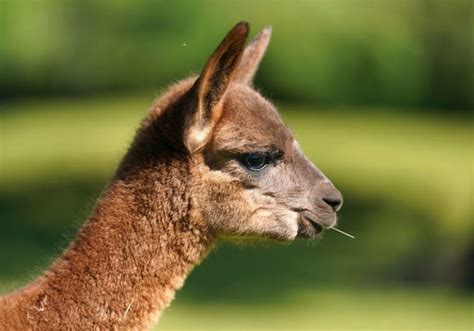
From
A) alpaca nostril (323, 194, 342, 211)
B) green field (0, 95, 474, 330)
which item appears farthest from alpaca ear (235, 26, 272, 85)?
green field (0, 95, 474, 330)

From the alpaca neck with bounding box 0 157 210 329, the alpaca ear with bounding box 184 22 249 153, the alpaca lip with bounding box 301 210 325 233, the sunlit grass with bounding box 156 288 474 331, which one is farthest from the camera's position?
the sunlit grass with bounding box 156 288 474 331

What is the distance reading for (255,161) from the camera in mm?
5090

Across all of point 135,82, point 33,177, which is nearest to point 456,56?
point 135,82

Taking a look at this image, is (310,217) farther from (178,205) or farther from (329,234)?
(329,234)

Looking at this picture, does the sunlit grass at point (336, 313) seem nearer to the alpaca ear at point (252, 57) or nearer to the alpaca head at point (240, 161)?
the alpaca ear at point (252, 57)

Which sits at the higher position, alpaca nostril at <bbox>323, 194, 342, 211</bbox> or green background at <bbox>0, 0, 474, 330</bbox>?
green background at <bbox>0, 0, 474, 330</bbox>

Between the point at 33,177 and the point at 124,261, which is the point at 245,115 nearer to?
the point at 124,261

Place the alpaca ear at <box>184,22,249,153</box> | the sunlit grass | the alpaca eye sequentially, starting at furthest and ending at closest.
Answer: the sunlit grass, the alpaca eye, the alpaca ear at <box>184,22,249,153</box>

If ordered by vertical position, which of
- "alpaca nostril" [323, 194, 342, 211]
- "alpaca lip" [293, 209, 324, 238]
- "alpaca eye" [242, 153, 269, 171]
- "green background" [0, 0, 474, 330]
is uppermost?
"green background" [0, 0, 474, 330]

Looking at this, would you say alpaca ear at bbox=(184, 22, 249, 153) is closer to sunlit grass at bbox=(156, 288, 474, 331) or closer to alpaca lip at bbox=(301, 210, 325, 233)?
alpaca lip at bbox=(301, 210, 325, 233)

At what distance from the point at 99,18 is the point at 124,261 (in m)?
14.6

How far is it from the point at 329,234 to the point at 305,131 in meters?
5.14

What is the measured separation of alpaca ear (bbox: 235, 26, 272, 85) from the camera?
553cm

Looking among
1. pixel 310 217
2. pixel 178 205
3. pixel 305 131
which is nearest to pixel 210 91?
pixel 178 205
